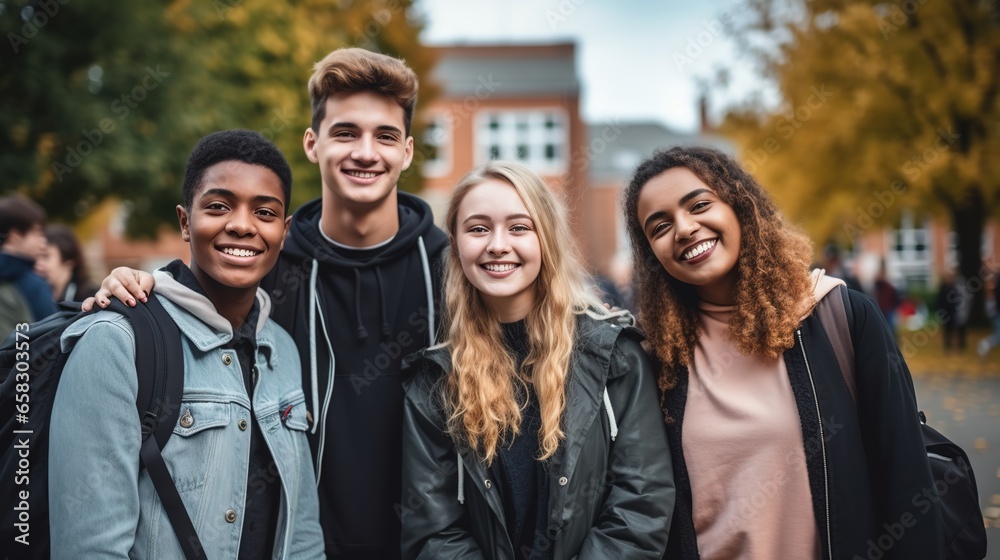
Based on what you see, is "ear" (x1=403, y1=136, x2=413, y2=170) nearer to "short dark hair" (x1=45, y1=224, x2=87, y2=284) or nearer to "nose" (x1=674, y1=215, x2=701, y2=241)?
"nose" (x1=674, y1=215, x2=701, y2=241)

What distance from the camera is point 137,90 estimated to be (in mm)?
12430

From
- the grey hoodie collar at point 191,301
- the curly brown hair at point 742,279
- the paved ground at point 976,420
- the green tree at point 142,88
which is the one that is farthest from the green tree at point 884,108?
the grey hoodie collar at point 191,301

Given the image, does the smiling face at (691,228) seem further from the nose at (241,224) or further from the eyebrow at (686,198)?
the nose at (241,224)

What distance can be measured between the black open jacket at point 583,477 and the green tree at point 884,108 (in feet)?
44.7

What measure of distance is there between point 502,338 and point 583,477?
2.01 ft

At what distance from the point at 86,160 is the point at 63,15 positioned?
2.26 meters

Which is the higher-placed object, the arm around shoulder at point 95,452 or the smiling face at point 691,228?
the smiling face at point 691,228

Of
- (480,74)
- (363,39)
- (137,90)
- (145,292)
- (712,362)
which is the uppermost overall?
(480,74)

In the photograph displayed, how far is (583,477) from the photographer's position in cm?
250

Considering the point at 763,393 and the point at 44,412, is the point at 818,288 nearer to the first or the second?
the point at 763,393

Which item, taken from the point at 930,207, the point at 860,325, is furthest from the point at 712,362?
the point at 930,207

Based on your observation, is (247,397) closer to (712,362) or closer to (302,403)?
(302,403)

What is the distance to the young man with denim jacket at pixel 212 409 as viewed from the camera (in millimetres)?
2076

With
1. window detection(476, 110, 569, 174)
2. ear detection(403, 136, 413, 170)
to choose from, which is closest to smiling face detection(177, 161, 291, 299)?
ear detection(403, 136, 413, 170)
